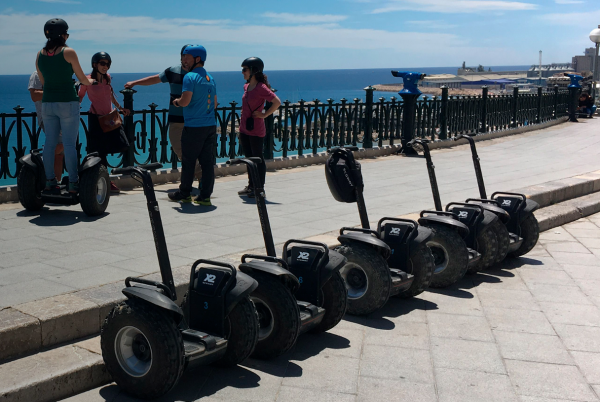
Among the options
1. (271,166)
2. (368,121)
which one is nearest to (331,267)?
(271,166)

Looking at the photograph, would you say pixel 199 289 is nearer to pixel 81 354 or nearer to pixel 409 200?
pixel 81 354

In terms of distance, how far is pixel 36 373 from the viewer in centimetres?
362

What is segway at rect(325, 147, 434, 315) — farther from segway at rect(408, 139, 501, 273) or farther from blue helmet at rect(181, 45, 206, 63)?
blue helmet at rect(181, 45, 206, 63)

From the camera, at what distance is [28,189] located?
24.2 feet

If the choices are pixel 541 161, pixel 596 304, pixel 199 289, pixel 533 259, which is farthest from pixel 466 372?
pixel 541 161

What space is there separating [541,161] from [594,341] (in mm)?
9826

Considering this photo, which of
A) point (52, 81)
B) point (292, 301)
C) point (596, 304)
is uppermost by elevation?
point (52, 81)

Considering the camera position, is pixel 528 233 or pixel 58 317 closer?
pixel 58 317

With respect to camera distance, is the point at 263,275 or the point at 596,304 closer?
the point at 263,275

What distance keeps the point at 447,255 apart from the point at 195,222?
2.81m

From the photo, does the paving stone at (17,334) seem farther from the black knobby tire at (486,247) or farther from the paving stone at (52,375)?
the black knobby tire at (486,247)

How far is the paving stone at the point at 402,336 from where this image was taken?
186 inches

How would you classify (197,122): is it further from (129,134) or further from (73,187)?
(129,134)

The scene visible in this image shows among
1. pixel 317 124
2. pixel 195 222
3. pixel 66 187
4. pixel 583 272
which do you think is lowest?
pixel 583 272
